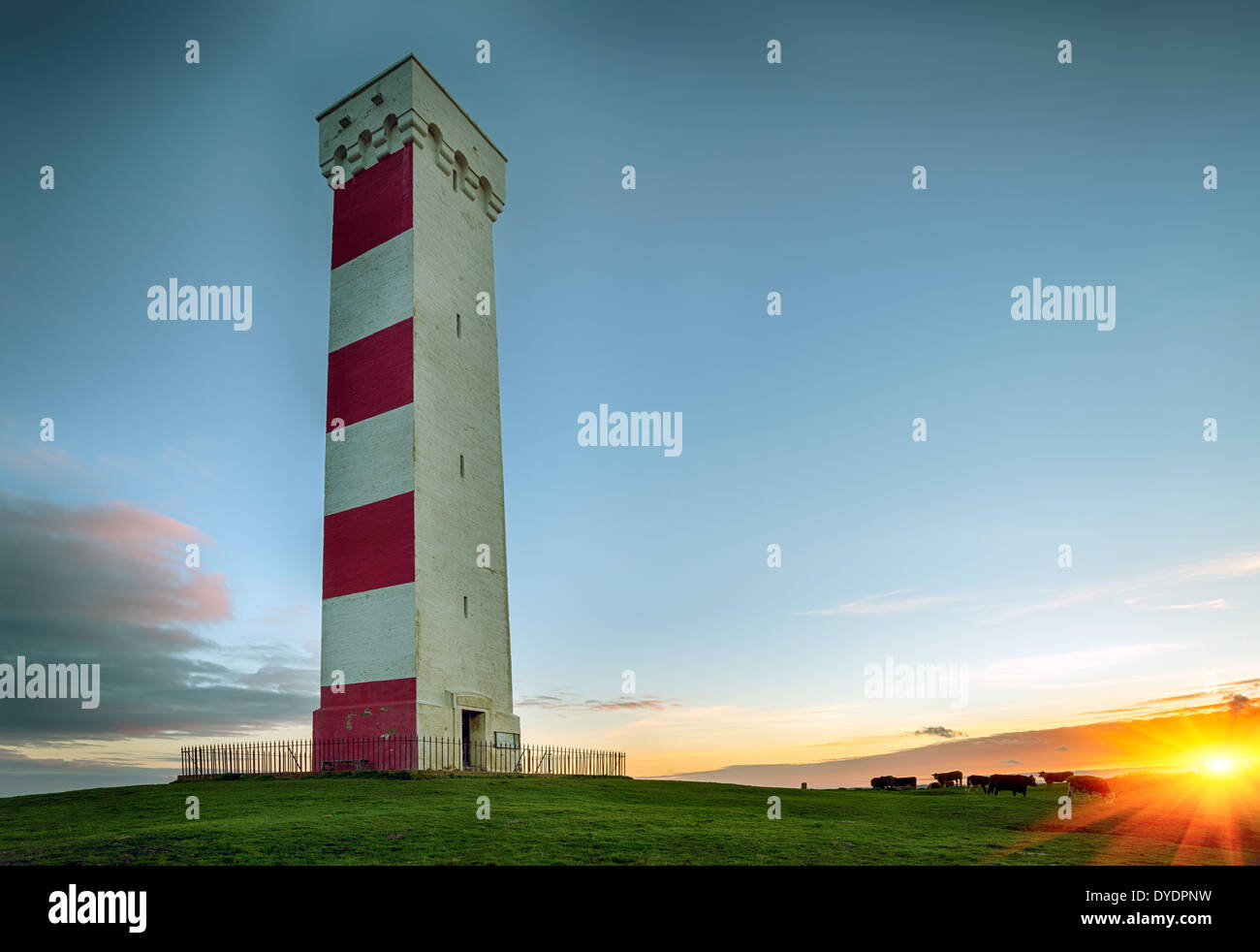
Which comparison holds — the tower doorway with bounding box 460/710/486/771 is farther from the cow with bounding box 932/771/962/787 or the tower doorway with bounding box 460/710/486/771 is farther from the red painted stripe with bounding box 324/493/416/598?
the cow with bounding box 932/771/962/787

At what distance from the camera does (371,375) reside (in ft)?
104

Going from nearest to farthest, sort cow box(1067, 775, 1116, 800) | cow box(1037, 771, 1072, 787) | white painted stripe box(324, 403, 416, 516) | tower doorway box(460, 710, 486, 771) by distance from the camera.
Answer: cow box(1067, 775, 1116, 800), tower doorway box(460, 710, 486, 771), white painted stripe box(324, 403, 416, 516), cow box(1037, 771, 1072, 787)

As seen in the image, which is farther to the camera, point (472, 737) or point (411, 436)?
point (472, 737)

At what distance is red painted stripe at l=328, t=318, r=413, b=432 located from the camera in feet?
100

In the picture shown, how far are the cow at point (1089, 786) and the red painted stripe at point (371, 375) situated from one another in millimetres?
27130

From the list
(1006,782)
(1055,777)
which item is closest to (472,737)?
(1006,782)

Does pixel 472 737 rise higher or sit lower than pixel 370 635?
lower

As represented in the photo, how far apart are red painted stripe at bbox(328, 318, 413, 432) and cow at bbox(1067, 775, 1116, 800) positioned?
27.1m

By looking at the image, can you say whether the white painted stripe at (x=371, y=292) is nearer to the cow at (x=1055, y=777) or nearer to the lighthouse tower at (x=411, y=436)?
the lighthouse tower at (x=411, y=436)

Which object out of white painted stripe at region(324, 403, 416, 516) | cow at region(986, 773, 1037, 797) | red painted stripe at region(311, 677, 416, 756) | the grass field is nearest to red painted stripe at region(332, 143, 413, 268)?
white painted stripe at region(324, 403, 416, 516)

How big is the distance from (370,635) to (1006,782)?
22.3 metres

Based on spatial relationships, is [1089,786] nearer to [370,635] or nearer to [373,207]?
[370,635]
